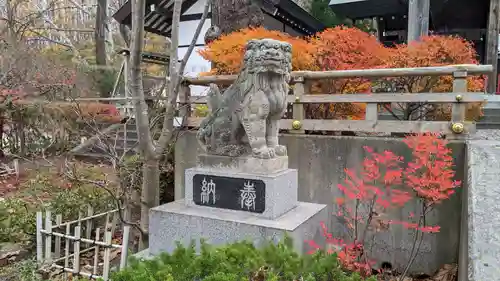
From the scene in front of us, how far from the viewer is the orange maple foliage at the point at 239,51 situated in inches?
260

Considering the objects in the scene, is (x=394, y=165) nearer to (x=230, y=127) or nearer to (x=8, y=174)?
(x=230, y=127)

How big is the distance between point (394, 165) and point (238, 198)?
237cm

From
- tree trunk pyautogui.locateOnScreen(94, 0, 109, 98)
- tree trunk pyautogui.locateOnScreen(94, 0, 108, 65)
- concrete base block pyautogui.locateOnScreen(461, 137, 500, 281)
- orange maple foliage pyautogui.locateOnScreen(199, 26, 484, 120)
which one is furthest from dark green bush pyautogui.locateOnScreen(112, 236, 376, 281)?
tree trunk pyautogui.locateOnScreen(94, 0, 108, 65)

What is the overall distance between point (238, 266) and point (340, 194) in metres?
3.24

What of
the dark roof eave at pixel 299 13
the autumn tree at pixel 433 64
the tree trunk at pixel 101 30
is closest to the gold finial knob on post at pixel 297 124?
the autumn tree at pixel 433 64

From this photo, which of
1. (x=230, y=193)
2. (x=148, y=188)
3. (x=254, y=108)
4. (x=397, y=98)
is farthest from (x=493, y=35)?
(x=148, y=188)

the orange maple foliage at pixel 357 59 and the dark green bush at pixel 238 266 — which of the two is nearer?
the dark green bush at pixel 238 266

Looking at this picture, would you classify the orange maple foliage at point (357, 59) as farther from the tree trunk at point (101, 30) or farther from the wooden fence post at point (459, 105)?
the tree trunk at point (101, 30)

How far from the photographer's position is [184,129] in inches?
284

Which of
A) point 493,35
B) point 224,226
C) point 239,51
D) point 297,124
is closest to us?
point 224,226

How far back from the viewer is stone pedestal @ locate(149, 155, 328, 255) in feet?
12.8

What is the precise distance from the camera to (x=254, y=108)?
4.00 m

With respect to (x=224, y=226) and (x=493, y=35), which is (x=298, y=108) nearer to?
(x=224, y=226)

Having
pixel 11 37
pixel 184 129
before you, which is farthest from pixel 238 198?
pixel 11 37
